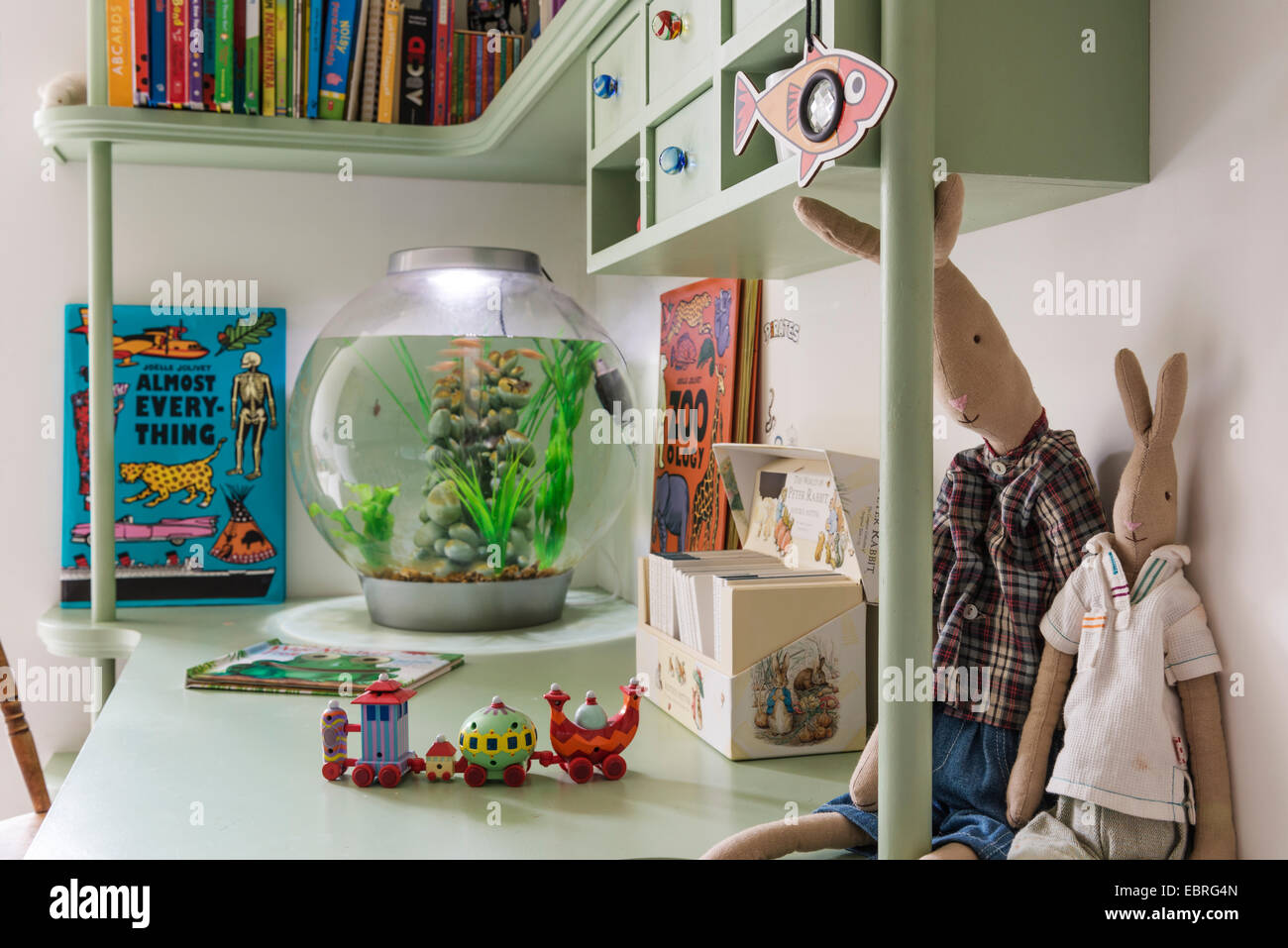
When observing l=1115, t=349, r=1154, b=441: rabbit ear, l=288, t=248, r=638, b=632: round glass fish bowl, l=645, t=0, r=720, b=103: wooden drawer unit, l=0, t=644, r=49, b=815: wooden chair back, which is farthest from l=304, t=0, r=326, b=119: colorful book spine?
l=1115, t=349, r=1154, b=441: rabbit ear

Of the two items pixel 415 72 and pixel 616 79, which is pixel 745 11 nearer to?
pixel 616 79

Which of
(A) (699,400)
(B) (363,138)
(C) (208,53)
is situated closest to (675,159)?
(A) (699,400)

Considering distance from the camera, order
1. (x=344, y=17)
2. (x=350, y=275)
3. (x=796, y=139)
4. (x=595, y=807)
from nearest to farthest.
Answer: (x=796, y=139), (x=595, y=807), (x=344, y=17), (x=350, y=275)

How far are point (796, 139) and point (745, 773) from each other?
0.58 meters

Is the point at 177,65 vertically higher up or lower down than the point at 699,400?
higher up

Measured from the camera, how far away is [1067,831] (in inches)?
29.8

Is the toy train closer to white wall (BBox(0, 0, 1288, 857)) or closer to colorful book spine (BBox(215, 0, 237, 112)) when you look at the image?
white wall (BBox(0, 0, 1288, 857))

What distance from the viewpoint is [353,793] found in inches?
38.6

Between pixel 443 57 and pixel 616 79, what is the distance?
29.5 inches

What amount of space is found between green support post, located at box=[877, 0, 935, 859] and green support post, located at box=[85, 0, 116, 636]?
149cm

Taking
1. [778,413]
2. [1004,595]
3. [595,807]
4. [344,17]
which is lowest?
[595,807]

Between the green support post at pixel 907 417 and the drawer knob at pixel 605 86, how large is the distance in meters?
0.69

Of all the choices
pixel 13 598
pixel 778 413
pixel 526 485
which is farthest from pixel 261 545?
pixel 778 413
